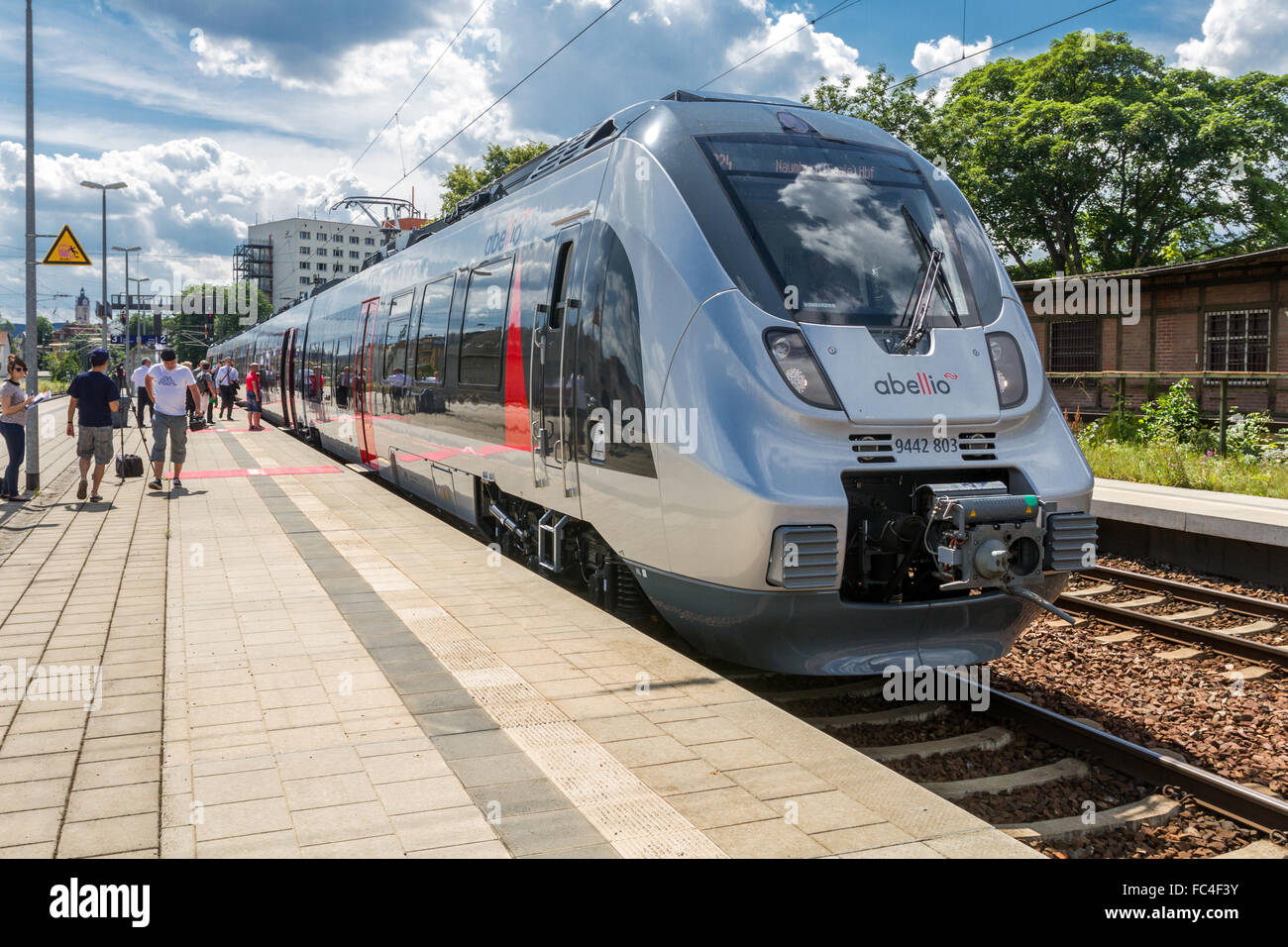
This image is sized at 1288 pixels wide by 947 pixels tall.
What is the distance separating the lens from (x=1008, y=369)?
18.6ft

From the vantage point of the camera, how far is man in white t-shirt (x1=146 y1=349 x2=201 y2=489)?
13914mm

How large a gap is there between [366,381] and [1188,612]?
34.7 feet

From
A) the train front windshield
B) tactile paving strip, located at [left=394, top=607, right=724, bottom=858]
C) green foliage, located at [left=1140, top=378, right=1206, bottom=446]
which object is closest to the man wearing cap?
tactile paving strip, located at [left=394, top=607, right=724, bottom=858]

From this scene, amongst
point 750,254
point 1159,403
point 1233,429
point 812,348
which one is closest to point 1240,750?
point 812,348

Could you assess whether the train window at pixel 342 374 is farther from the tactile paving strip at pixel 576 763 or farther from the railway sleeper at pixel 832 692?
the railway sleeper at pixel 832 692

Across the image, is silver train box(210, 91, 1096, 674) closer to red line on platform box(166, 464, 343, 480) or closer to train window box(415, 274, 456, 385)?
train window box(415, 274, 456, 385)

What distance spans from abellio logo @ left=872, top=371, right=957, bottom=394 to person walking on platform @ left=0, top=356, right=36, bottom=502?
36.6 ft

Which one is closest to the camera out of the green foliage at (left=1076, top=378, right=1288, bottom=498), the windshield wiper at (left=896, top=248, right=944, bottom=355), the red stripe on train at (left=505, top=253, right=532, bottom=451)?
the windshield wiper at (left=896, top=248, right=944, bottom=355)

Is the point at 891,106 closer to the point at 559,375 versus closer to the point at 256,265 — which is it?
the point at 559,375

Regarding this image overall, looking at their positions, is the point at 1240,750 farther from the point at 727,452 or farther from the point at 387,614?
the point at 387,614

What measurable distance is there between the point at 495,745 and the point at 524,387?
370 centimetres

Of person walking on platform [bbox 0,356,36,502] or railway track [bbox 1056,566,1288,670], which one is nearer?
railway track [bbox 1056,566,1288,670]

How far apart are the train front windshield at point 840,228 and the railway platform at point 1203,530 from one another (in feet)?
16.7
